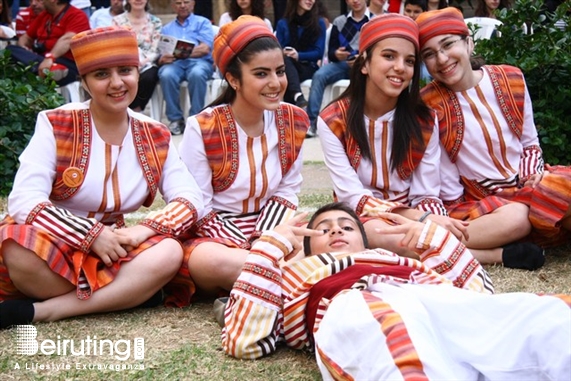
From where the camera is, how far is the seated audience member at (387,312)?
2234 millimetres

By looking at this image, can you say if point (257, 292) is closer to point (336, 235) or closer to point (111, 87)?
point (336, 235)

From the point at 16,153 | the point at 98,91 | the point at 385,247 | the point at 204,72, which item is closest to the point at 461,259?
the point at 385,247

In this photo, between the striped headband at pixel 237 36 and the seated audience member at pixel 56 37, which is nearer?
the striped headband at pixel 237 36

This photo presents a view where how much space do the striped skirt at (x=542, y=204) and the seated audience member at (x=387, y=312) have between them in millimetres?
760

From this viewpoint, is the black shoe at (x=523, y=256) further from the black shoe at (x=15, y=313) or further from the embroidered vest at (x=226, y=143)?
the black shoe at (x=15, y=313)

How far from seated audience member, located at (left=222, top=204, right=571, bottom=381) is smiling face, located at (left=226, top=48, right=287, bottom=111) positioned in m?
0.59

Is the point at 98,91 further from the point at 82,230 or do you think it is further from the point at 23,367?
the point at 23,367

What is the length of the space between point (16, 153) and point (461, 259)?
134 inches

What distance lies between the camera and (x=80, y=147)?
11.1 ft

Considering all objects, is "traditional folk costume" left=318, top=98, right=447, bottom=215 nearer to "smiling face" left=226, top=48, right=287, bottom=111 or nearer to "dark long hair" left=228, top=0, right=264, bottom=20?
"smiling face" left=226, top=48, right=287, bottom=111

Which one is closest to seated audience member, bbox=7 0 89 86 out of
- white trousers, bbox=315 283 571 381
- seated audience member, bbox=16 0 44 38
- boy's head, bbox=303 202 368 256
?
seated audience member, bbox=16 0 44 38

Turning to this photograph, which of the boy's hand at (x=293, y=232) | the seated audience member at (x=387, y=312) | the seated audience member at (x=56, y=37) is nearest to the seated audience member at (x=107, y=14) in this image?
the seated audience member at (x=56, y=37)

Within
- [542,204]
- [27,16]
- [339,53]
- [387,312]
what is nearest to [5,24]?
[27,16]

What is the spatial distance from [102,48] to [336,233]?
1.17 meters
